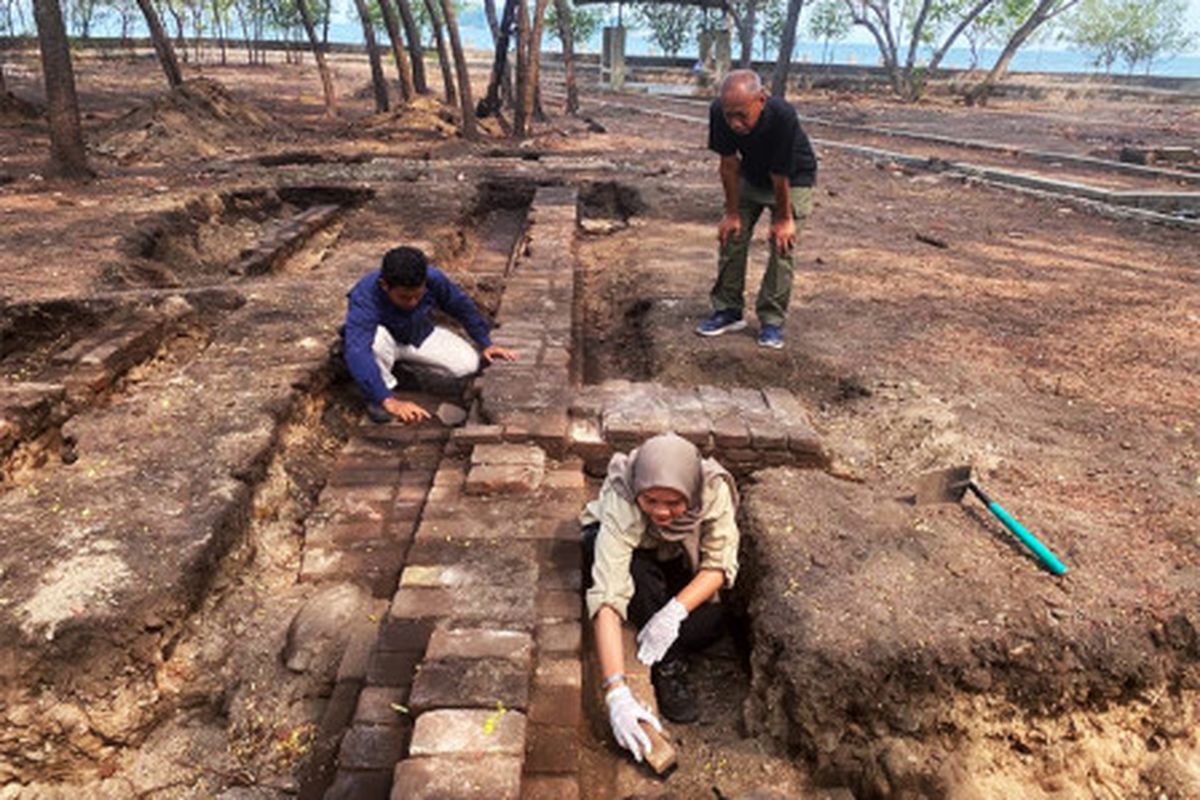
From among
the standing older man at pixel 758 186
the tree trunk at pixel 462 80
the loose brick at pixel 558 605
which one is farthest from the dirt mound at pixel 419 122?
the loose brick at pixel 558 605

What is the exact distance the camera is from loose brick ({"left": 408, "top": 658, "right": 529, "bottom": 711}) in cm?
193

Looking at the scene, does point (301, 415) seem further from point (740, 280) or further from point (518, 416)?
point (740, 280)

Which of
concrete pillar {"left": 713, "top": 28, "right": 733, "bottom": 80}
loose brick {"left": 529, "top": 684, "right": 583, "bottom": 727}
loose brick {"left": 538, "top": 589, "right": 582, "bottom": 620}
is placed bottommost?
loose brick {"left": 529, "top": 684, "right": 583, "bottom": 727}

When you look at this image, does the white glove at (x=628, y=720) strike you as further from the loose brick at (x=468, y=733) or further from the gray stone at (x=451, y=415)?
the gray stone at (x=451, y=415)

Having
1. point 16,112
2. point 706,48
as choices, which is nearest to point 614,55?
point 706,48

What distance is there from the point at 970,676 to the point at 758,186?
109 inches

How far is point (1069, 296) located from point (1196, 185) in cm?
643

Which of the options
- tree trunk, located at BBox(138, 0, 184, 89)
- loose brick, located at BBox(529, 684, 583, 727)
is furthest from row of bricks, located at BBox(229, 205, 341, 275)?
tree trunk, located at BBox(138, 0, 184, 89)

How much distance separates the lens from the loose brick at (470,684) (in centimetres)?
193

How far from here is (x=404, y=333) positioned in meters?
3.96

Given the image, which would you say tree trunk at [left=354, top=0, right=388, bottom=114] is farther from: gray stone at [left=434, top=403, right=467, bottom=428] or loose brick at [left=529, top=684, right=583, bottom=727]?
loose brick at [left=529, top=684, right=583, bottom=727]

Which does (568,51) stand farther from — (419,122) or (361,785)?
(361,785)

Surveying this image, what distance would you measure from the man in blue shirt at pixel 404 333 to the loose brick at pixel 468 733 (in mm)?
1827

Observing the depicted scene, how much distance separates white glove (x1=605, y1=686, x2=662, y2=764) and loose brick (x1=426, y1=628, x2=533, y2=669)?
26cm
